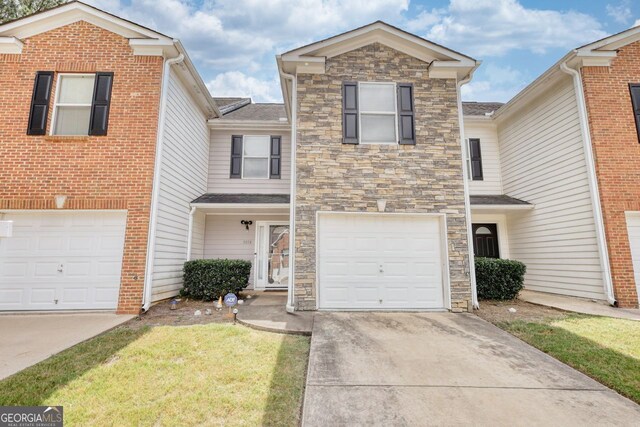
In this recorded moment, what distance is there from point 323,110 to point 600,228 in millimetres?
7314

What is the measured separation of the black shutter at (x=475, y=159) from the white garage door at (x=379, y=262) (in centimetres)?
490

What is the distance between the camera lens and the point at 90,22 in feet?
24.0

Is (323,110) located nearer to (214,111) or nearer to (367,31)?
(367,31)

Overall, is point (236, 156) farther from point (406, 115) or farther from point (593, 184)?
point (593, 184)

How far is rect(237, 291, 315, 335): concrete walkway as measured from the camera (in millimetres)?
5270

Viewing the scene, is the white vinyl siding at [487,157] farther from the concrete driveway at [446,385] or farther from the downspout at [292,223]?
the concrete driveway at [446,385]

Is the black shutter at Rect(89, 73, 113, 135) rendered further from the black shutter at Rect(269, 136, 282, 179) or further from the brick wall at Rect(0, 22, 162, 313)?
the black shutter at Rect(269, 136, 282, 179)

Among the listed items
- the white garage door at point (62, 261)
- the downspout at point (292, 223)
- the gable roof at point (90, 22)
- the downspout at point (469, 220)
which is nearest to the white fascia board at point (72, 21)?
the gable roof at point (90, 22)

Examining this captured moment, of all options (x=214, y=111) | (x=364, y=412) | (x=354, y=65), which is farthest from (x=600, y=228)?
(x=214, y=111)

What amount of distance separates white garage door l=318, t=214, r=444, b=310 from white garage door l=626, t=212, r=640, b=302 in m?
4.70

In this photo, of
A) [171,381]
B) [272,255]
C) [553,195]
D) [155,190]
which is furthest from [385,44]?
[171,381]

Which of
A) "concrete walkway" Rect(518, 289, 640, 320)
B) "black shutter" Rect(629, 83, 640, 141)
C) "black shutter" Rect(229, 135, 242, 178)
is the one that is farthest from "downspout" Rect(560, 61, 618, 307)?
"black shutter" Rect(229, 135, 242, 178)

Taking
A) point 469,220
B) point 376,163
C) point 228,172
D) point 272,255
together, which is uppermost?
point 228,172

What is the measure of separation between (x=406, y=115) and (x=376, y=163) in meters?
1.48
